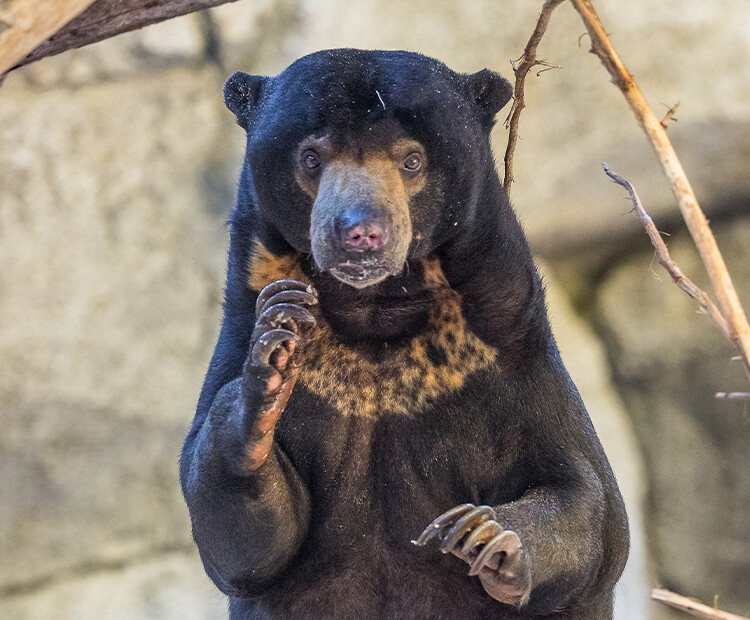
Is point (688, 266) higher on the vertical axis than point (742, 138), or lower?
lower

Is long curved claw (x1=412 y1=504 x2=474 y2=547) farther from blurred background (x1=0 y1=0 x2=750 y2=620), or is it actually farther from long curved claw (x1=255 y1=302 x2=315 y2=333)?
blurred background (x1=0 y1=0 x2=750 y2=620)

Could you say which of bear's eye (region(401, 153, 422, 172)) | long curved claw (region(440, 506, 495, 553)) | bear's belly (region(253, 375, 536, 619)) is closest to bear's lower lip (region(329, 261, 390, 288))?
bear's eye (region(401, 153, 422, 172))

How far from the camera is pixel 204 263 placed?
19.6 ft

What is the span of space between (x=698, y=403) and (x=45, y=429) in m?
3.68

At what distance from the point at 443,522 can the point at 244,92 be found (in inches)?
54.4

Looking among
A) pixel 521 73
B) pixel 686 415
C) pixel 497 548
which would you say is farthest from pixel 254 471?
pixel 686 415

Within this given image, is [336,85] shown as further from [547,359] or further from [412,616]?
[412,616]

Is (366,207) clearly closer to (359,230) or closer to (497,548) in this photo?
(359,230)

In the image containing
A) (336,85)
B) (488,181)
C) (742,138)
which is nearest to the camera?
(336,85)

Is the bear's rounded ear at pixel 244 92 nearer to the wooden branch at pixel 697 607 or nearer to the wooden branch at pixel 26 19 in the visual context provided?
the wooden branch at pixel 26 19

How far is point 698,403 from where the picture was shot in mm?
5926

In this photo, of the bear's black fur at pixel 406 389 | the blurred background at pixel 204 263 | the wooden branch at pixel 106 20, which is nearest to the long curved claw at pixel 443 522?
the bear's black fur at pixel 406 389

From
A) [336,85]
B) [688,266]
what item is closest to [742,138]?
[688,266]

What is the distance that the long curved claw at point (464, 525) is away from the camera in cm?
233
